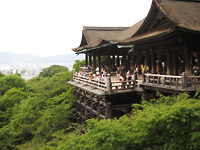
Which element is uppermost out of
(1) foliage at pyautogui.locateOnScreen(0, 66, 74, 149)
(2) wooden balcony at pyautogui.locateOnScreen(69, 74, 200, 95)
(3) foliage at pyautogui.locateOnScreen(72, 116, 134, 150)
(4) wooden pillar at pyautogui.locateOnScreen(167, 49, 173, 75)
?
(4) wooden pillar at pyautogui.locateOnScreen(167, 49, 173, 75)

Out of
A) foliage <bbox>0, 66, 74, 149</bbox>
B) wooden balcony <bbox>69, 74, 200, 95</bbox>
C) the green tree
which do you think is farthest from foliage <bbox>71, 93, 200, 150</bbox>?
the green tree

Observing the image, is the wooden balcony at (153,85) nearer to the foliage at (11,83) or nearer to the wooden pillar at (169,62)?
the wooden pillar at (169,62)

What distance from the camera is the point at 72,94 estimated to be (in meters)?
25.9

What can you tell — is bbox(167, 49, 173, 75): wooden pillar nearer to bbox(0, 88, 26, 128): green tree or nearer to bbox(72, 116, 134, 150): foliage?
bbox(72, 116, 134, 150): foliage

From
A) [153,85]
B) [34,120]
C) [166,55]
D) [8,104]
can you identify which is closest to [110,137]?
[153,85]

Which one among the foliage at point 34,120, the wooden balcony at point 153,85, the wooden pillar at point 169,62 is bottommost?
the foliage at point 34,120

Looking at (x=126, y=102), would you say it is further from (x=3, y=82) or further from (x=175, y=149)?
(x=3, y=82)

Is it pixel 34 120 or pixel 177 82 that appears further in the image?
pixel 34 120

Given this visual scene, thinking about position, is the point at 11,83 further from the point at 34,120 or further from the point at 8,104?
the point at 34,120

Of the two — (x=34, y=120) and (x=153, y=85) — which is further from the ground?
(x=153, y=85)

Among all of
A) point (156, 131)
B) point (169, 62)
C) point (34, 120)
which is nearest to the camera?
point (156, 131)

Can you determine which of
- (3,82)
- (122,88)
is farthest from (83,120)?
(3,82)

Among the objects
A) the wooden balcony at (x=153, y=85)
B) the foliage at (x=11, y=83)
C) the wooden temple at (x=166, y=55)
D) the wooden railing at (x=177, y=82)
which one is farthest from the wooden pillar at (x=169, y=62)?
the foliage at (x=11, y=83)

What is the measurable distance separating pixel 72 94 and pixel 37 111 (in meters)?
4.78
